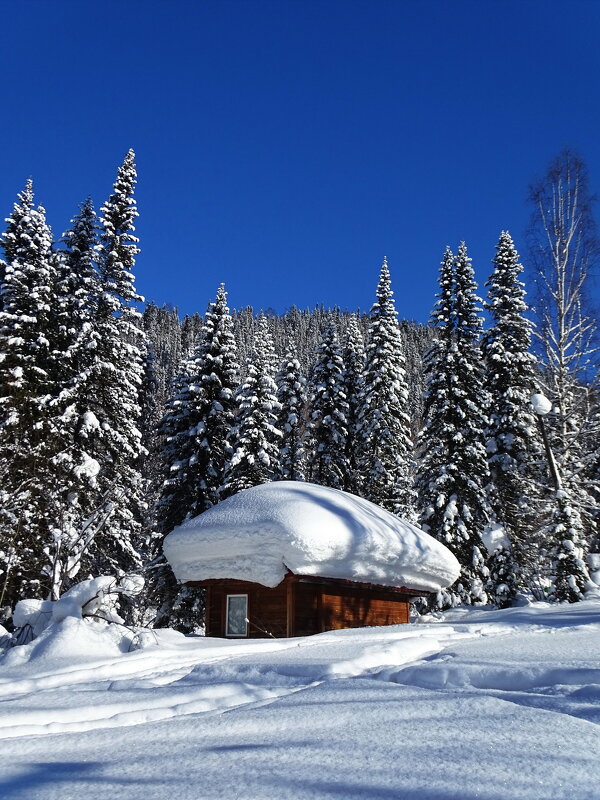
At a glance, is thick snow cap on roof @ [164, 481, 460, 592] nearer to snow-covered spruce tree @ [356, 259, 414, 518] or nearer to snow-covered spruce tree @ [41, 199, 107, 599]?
snow-covered spruce tree @ [41, 199, 107, 599]

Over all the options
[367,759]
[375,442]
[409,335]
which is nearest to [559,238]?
[375,442]

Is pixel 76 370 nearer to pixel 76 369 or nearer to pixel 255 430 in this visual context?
pixel 76 369

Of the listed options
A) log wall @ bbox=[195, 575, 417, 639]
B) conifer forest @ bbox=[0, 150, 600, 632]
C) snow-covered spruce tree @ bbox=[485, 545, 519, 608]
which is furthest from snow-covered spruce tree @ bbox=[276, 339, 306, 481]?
log wall @ bbox=[195, 575, 417, 639]

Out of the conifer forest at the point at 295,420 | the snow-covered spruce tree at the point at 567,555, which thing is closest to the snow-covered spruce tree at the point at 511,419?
the conifer forest at the point at 295,420

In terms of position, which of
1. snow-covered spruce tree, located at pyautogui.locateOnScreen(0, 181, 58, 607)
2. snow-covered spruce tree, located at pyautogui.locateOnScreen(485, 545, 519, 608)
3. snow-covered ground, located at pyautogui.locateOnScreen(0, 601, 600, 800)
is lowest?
snow-covered ground, located at pyautogui.locateOnScreen(0, 601, 600, 800)

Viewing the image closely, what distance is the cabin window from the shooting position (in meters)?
17.0

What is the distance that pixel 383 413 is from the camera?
3100 cm

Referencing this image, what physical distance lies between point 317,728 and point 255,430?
24.3 metres

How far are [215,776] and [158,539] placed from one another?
84.7 feet

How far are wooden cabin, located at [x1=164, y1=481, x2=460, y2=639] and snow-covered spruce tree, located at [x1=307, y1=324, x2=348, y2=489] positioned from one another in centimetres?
1322

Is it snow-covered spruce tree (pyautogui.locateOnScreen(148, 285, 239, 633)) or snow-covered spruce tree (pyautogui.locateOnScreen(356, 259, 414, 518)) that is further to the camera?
snow-covered spruce tree (pyautogui.locateOnScreen(356, 259, 414, 518))

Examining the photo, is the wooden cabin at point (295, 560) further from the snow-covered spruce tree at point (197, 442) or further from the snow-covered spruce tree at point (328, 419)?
the snow-covered spruce tree at point (328, 419)

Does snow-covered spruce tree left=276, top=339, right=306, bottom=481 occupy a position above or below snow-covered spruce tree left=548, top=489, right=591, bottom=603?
above

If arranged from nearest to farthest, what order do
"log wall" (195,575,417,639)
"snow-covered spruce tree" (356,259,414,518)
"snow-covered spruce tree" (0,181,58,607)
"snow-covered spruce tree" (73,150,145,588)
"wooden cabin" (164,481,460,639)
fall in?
"wooden cabin" (164,481,460,639), "log wall" (195,575,417,639), "snow-covered spruce tree" (0,181,58,607), "snow-covered spruce tree" (73,150,145,588), "snow-covered spruce tree" (356,259,414,518)
